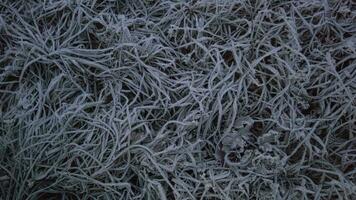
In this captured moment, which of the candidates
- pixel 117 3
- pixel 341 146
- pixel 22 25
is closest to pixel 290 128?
pixel 341 146

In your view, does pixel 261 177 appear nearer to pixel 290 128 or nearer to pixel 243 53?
pixel 290 128

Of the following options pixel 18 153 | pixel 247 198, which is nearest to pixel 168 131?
pixel 247 198

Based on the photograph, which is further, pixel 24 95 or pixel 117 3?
pixel 117 3

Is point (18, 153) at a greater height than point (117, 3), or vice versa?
point (117, 3)

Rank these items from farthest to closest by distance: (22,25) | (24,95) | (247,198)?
(22,25)
(24,95)
(247,198)

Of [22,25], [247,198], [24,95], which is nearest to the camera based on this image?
[247,198]

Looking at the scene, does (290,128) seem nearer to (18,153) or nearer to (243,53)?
(243,53)

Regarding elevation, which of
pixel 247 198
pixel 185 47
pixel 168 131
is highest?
pixel 185 47
